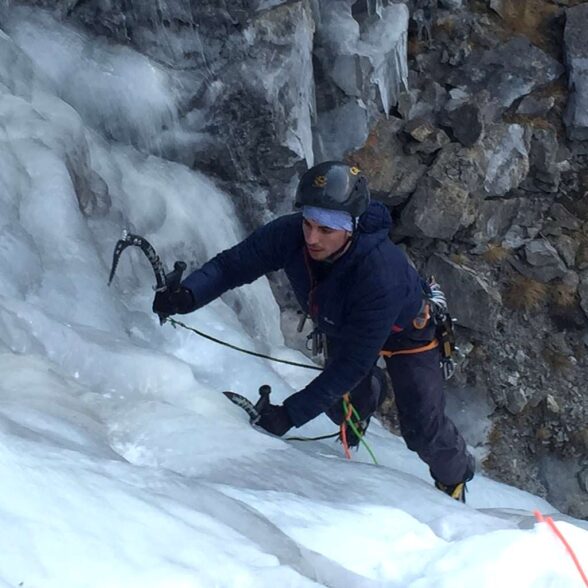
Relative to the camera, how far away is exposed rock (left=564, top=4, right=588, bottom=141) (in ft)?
29.8

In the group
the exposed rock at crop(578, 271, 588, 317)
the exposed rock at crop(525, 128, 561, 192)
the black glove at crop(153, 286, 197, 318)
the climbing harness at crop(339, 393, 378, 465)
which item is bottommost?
the climbing harness at crop(339, 393, 378, 465)

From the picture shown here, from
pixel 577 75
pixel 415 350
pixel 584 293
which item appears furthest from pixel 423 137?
pixel 415 350

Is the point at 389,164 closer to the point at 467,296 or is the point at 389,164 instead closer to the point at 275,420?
the point at 467,296

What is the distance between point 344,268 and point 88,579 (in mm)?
2021

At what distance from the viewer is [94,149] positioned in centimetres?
502

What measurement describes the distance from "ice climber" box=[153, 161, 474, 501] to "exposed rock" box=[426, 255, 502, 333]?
4.17 meters

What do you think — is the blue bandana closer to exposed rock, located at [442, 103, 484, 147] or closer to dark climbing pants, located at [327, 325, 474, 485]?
dark climbing pants, located at [327, 325, 474, 485]

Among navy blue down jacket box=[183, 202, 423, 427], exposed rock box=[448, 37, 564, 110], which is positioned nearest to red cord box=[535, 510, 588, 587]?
navy blue down jacket box=[183, 202, 423, 427]

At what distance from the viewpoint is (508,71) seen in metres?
9.17

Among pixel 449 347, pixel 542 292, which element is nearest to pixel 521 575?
pixel 449 347

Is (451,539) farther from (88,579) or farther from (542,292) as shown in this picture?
(542,292)

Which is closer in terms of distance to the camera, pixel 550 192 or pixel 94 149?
pixel 94 149

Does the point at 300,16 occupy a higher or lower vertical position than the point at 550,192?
higher

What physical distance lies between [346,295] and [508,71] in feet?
22.3
